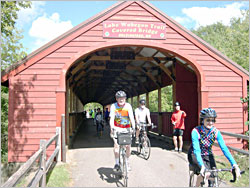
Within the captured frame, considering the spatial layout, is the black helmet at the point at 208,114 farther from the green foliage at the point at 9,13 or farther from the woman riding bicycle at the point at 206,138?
the green foliage at the point at 9,13

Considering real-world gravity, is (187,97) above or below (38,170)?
above

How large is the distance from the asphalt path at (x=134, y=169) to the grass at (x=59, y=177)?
158 millimetres

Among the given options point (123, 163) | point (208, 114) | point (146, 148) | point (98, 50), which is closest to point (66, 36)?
point (98, 50)

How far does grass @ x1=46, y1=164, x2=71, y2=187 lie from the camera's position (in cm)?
597

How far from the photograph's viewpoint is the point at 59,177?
6387mm

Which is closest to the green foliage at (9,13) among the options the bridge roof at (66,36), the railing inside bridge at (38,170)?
the bridge roof at (66,36)

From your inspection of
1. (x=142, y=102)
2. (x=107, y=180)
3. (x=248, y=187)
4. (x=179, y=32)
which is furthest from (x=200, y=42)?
(x=107, y=180)

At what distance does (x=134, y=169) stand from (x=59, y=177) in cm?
194

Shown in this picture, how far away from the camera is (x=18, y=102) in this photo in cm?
836

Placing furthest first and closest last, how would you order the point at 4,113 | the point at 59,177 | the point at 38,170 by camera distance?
the point at 4,113, the point at 59,177, the point at 38,170

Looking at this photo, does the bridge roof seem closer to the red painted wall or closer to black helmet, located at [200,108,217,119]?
the red painted wall

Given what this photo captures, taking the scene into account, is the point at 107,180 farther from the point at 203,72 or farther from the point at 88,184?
the point at 203,72

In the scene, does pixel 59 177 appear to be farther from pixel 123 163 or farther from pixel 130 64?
pixel 130 64

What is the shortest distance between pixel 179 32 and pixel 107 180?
545 centimetres
